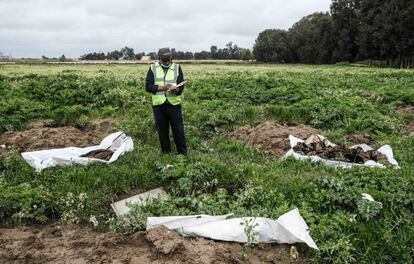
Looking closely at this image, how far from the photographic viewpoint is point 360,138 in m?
10.7

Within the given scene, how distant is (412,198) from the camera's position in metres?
6.11

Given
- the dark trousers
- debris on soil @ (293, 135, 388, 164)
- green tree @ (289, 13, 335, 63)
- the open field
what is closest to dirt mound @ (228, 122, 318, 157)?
the open field

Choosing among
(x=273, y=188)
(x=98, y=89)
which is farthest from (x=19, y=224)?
(x=98, y=89)

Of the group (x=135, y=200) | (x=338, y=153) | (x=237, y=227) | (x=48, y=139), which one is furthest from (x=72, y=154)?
(x=338, y=153)

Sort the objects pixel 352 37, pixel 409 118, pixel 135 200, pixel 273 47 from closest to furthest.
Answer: pixel 135 200
pixel 409 118
pixel 352 37
pixel 273 47

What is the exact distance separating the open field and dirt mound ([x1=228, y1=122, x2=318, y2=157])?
0.33 m

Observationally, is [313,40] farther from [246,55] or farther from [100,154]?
[100,154]

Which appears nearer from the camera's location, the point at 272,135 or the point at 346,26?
the point at 272,135

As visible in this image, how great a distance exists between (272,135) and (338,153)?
6.41 ft

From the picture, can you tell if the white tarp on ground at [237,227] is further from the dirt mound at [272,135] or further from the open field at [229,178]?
the dirt mound at [272,135]

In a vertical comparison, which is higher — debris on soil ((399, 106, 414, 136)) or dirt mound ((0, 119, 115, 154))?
dirt mound ((0, 119, 115, 154))

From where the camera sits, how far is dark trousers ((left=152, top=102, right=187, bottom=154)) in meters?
8.80

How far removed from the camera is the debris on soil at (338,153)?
8484 mm

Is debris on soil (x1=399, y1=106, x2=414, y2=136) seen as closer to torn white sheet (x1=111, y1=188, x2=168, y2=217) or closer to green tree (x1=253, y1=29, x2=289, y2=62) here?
torn white sheet (x1=111, y1=188, x2=168, y2=217)
